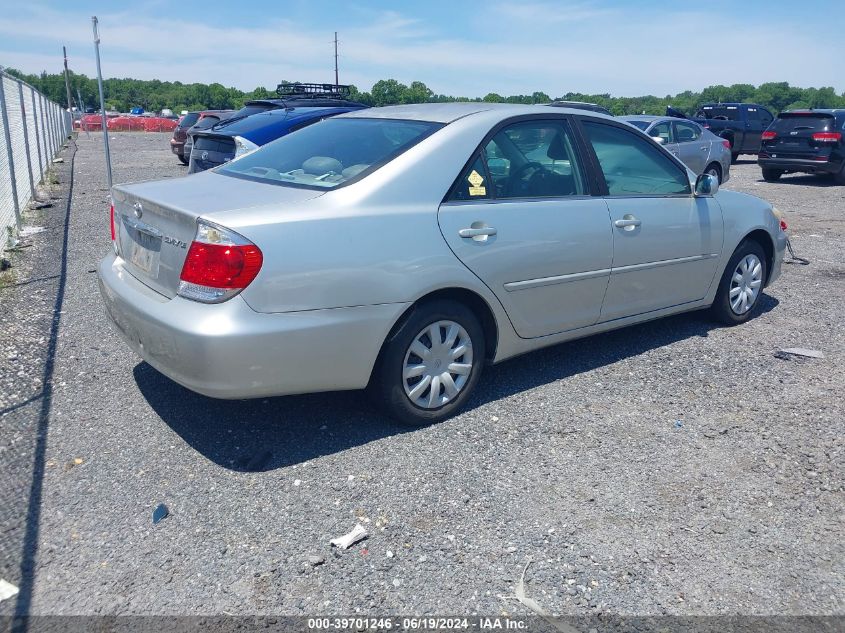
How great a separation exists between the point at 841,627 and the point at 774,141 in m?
16.7

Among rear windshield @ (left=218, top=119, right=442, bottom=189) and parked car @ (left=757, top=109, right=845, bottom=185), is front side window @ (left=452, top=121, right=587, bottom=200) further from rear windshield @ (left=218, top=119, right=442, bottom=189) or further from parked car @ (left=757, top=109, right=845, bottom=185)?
parked car @ (left=757, top=109, right=845, bottom=185)

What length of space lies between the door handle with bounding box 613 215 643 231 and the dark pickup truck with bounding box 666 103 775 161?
18348mm

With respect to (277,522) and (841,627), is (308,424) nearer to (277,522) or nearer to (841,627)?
(277,522)

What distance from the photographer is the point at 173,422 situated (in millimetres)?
4027

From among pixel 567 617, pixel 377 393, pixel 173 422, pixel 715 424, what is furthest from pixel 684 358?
pixel 173 422

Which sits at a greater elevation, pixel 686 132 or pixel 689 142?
pixel 686 132

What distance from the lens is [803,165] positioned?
54.4ft

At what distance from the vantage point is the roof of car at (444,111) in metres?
4.36

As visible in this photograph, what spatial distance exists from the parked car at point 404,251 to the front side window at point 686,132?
9355mm

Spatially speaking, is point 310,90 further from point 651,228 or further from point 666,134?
point 651,228

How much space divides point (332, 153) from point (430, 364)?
1.36m

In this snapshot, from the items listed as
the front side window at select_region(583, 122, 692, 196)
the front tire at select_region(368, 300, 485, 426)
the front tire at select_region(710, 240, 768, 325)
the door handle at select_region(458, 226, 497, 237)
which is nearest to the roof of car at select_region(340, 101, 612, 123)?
the front side window at select_region(583, 122, 692, 196)

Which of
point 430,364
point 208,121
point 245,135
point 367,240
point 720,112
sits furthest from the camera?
point 720,112

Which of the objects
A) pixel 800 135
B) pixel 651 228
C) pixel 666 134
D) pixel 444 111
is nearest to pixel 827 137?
pixel 800 135
